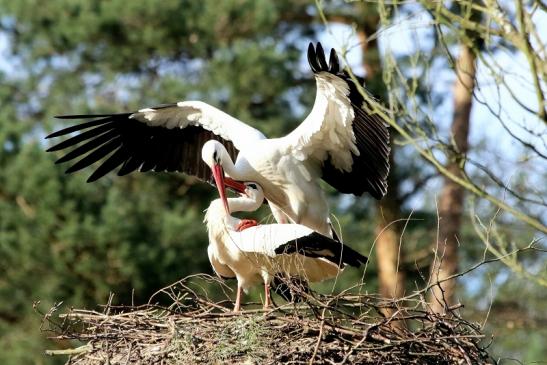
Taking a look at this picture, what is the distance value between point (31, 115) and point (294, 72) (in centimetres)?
429

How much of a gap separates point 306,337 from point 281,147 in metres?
2.29

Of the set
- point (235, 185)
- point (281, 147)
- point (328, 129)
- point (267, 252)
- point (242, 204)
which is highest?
point (328, 129)

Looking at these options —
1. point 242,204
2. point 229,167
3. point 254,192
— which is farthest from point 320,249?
point 229,167

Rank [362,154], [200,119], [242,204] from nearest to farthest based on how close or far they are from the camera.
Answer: [242,204], [362,154], [200,119]

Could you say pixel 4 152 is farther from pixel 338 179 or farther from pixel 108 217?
pixel 338 179

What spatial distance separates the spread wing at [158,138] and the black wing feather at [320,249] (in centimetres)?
215

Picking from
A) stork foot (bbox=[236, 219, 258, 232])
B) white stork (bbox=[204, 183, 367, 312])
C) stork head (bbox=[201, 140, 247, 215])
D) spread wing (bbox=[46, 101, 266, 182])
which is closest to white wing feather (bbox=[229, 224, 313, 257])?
white stork (bbox=[204, 183, 367, 312])

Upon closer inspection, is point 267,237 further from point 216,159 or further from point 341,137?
point 341,137

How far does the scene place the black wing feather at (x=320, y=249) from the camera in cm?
676

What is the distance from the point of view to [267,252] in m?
6.84

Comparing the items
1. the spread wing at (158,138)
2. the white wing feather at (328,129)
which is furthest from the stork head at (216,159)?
the spread wing at (158,138)

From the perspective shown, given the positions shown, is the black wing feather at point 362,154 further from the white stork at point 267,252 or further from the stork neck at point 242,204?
the white stork at point 267,252

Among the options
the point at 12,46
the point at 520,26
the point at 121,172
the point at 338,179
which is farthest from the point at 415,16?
the point at 12,46

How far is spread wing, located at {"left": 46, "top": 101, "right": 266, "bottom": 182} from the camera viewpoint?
8.84 metres
